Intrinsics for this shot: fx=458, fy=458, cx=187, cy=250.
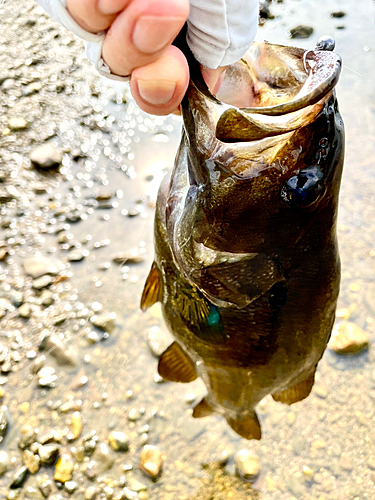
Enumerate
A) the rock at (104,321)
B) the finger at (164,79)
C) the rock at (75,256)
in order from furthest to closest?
the rock at (75,256) < the rock at (104,321) < the finger at (164,79)

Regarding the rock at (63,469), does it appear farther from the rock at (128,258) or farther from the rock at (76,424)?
the rock at (128,258)

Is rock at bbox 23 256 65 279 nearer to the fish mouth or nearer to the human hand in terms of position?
the fish mouth

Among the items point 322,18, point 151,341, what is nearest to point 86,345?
point 151,341

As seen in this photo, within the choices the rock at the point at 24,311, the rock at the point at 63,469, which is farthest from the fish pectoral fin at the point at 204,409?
the rock at the point at 24,311

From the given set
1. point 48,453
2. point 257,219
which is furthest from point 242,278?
point 48,453

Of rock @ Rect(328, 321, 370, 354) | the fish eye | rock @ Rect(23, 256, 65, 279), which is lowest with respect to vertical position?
rock @ Rect(328, 321, 370, 354)

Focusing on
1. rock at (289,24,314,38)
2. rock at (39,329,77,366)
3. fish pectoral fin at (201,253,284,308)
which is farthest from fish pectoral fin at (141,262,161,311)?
rock at (289,24,314,38)
